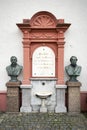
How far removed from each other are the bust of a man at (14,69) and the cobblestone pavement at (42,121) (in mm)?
1118

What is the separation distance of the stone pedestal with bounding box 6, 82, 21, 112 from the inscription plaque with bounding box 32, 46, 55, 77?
0.70 m

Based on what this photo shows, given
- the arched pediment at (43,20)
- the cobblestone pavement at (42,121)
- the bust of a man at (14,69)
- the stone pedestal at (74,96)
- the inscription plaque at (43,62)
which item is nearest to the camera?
the cobblestone pavement at (42,121)

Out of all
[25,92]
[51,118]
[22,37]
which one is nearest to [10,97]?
[25,92]

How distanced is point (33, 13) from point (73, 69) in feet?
7.11

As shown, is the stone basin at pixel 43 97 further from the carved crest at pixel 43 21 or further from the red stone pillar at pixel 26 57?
the carved crest at pixel 43 21

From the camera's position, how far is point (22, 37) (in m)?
7.02

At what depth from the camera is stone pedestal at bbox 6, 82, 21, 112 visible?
6629mm

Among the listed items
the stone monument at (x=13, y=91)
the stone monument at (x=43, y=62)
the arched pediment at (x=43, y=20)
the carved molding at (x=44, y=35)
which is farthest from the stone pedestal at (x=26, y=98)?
the arched pediment at (x=43, y=20)

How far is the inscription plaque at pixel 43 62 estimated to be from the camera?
6.94 meters

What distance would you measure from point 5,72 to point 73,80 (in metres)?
2.16

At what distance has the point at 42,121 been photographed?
561 centimetres

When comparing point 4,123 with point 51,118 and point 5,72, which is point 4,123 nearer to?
point 51,118

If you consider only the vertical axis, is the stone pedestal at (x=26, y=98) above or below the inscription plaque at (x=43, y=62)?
below

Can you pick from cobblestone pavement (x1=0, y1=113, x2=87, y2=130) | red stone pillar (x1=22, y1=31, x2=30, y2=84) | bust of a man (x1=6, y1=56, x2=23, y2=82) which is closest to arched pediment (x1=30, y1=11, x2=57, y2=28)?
red stone pillar (x1=22, y1=31, x2=30, y2=84)
